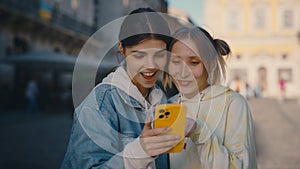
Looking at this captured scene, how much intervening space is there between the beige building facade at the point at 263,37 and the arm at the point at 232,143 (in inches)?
1238

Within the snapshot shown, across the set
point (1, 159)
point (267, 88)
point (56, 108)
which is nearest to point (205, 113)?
point (1, 159)

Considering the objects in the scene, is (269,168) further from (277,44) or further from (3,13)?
(277,44)

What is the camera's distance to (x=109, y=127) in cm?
106

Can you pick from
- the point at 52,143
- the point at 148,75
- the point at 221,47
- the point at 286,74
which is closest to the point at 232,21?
the point at 286,74

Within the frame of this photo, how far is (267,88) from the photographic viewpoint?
107ft

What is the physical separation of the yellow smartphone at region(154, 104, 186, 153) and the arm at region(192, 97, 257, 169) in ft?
0.71

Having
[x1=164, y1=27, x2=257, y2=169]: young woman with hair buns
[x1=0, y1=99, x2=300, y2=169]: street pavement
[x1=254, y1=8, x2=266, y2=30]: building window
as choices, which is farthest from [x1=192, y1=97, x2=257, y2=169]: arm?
[x1=254, y1=8, x2=266, y2=30]: building window

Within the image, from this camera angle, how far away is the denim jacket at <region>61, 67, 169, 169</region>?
1011 mm

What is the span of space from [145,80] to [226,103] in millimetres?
380

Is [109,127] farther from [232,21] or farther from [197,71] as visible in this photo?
[232,21]

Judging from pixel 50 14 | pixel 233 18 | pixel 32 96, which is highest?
pixel 233 18

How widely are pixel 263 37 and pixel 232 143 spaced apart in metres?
33.2

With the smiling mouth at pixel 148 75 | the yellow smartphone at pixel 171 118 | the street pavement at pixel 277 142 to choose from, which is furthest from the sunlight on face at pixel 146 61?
the street pavement at pixel 277 142

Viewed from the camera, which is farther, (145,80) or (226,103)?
(226,103)
